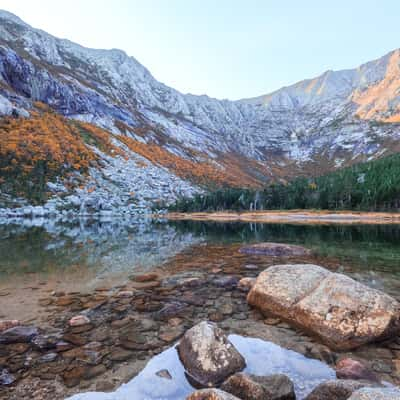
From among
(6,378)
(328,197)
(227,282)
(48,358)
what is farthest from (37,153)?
(328,197)

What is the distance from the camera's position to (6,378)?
5.41m

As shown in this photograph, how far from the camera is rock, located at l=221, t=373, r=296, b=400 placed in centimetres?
462

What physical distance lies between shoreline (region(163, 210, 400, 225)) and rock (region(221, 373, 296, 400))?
67718 millimetres

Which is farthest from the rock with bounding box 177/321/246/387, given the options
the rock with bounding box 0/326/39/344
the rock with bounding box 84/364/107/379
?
the rock with bounding box 0/326/39/344

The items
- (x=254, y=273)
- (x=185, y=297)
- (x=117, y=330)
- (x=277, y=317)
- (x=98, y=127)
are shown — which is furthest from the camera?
(x=98, y=127)

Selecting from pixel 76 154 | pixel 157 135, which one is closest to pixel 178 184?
pixel 76 154

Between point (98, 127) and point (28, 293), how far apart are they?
149 metres

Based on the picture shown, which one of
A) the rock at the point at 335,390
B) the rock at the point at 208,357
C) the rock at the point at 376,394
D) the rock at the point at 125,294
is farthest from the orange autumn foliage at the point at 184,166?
the rock at the point at 376,394

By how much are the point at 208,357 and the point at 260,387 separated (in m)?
1.42

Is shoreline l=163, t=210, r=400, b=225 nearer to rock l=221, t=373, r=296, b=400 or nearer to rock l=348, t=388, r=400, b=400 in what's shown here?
rock l=221, t=373, r=296, b=400

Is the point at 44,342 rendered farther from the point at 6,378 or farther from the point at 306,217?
the point at 306,217

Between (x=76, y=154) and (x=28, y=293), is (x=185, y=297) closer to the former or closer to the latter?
(x=28, y=293)

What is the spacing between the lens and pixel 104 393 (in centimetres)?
503

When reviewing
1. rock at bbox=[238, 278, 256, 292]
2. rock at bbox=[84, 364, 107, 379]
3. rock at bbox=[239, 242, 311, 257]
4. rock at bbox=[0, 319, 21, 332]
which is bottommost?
rock at bbox=[239, 242, 311, 257]
